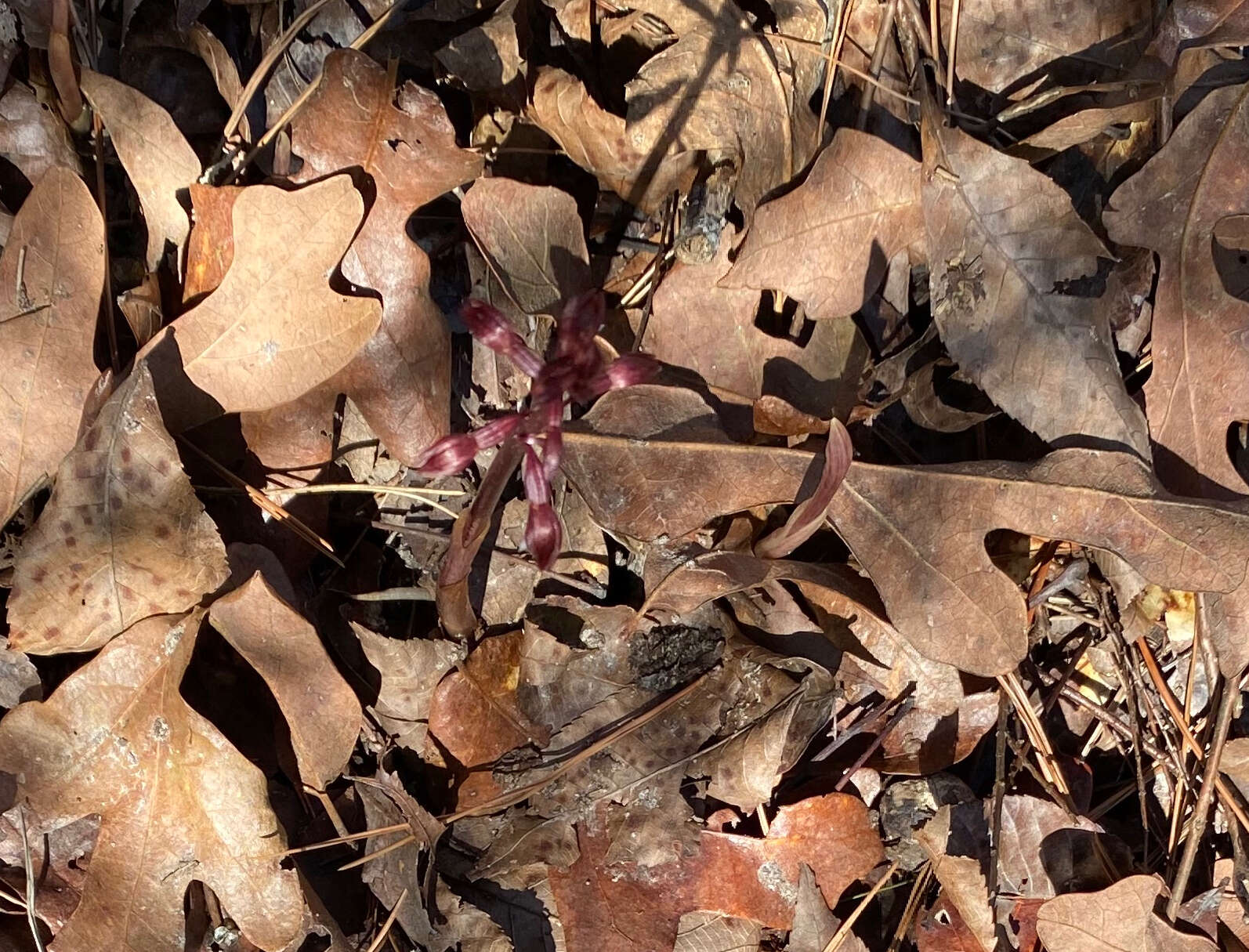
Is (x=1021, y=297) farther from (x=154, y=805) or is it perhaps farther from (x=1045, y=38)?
(x=154, y=805)

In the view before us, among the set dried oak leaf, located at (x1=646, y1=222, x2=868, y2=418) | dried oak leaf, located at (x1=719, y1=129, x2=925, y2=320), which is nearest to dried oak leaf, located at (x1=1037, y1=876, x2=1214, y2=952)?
dried oak leaf, located at (x1=646, y1=222, x2=868, y2=418)

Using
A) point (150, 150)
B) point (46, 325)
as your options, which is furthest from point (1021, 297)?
point (46, 325)

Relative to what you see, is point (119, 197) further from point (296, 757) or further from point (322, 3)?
point (296, 757)

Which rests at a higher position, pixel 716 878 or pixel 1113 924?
pixel 1113 924

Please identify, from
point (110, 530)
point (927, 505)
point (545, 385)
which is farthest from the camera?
point (927, 505)

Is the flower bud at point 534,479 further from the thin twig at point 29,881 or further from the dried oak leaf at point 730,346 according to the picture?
the thin twig at point 29,881

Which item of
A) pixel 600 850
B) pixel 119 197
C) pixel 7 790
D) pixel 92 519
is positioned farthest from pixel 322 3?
pixel 600 850
